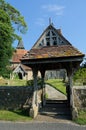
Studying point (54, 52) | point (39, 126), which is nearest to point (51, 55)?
point (54, 52)

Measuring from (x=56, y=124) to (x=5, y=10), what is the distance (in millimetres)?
21947

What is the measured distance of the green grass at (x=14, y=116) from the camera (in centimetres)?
1480

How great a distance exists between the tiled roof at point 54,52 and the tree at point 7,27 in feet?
42.2

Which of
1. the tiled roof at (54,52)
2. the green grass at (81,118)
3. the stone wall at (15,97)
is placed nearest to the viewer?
the green grass at (81,118)

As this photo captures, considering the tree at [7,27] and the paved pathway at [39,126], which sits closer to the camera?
the paved pathway at [39,126]

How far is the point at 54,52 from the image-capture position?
53.4 ft

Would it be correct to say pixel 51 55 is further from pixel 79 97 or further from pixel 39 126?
pixel 39 126

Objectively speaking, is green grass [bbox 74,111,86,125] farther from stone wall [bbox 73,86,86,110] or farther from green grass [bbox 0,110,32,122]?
green grass [bbox 0,110,32,122]

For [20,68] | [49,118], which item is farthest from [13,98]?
[20,68]

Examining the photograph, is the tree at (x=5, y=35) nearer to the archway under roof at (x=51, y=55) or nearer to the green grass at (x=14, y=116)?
the archway under roof at (x=51, y=55)

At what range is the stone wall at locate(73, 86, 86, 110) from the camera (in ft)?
53.3

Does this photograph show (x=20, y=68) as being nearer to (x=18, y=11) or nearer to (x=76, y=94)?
(x=18, y=11)

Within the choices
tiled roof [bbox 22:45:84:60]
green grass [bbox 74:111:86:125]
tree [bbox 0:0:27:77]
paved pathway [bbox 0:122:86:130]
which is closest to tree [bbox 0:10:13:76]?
tree [bbox 0:0:27:77]

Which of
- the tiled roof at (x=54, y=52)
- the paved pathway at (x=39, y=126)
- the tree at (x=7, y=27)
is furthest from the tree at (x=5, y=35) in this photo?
the paved pathway at (x=39, y=126)
